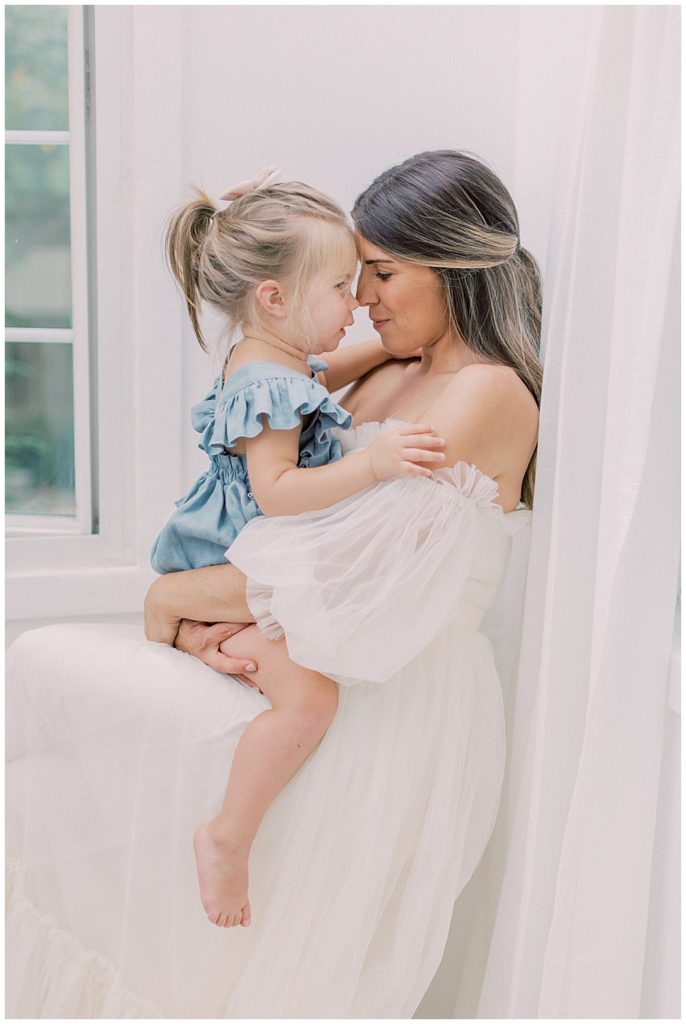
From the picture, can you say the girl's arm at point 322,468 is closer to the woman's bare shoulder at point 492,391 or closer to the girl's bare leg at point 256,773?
the woman's bare shoulder at point 492,391

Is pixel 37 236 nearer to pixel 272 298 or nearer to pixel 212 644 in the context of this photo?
pixel 272 298

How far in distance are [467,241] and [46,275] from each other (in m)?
1.09

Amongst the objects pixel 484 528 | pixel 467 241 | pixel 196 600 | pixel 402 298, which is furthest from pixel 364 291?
pixel 196 600

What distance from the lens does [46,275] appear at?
199cm

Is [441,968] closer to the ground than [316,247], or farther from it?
closer to the ground

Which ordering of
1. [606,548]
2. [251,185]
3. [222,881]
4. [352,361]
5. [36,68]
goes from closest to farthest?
[606,548] → [222,881] → [251,185] → [352,361] → [36,68]

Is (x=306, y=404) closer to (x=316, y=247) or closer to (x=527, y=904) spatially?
(x=316, y=247)

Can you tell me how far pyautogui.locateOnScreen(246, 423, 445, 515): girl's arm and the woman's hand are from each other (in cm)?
20

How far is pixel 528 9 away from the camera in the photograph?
5.58 feet

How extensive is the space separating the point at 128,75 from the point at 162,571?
108cm

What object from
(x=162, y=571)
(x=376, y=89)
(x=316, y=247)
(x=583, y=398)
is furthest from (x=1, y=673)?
(x=376, y=89)

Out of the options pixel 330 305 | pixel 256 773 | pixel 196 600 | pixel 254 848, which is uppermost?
pixel 330 305

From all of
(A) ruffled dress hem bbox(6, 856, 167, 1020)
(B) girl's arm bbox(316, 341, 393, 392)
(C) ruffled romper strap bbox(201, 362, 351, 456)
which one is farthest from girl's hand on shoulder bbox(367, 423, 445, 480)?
(A) ruffled dress hem bbox(6, 856, 167, 1020)

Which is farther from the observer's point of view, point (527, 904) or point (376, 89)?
point (376, 89)
